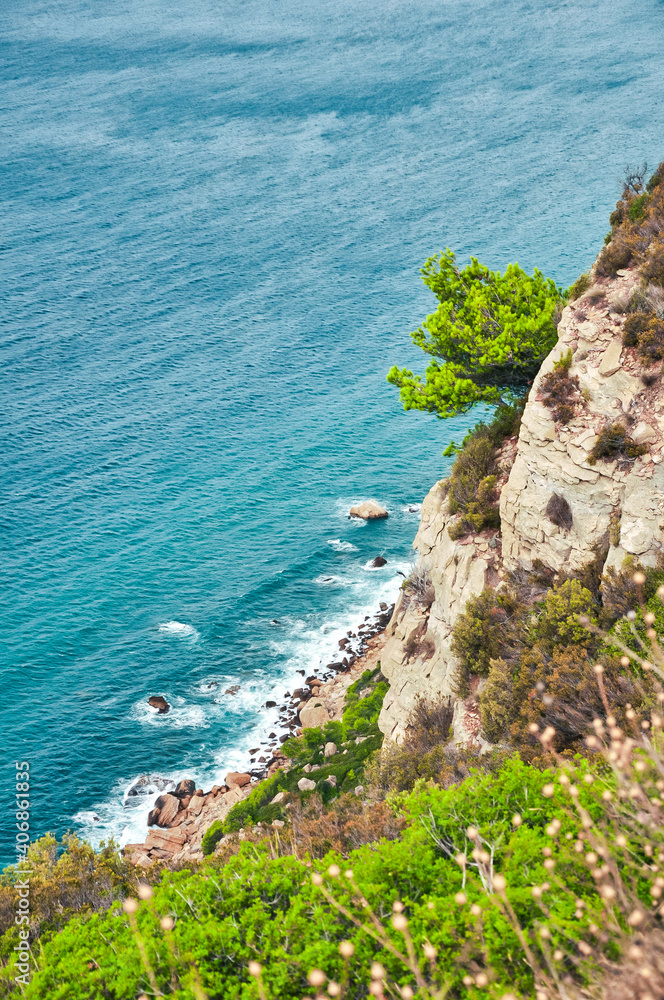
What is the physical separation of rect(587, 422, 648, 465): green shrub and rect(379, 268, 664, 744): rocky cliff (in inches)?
1.7

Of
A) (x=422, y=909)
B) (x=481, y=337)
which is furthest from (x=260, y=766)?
(x=422, y=909)

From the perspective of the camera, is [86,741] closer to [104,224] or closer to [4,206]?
[104,224]

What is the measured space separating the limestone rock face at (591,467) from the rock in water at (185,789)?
2704cm

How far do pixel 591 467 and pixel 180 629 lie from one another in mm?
39958

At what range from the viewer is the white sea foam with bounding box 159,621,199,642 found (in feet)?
190

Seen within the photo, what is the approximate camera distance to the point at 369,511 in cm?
6844

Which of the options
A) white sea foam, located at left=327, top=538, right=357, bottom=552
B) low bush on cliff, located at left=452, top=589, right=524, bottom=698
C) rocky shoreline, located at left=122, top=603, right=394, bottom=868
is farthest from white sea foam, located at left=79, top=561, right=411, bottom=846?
low bush on cliff, located at left=452, top=589, right=524, bottom=698

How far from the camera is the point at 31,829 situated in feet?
146

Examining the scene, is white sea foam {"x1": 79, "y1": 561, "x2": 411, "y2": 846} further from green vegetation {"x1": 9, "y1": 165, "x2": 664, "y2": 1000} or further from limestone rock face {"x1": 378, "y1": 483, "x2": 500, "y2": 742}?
limestone rock face {"x1": 378, "y1": 483, "x2": 500, "y2": 742}

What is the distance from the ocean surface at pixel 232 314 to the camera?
55.6 meters

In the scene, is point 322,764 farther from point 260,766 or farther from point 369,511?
point 369,511

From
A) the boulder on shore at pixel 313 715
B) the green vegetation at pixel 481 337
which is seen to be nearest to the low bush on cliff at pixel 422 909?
the green vegetation at pixel 481 337

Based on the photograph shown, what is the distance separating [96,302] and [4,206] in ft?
129

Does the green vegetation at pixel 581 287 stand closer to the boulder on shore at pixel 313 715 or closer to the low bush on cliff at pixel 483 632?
the low bush on cliff at pixel 483 632
